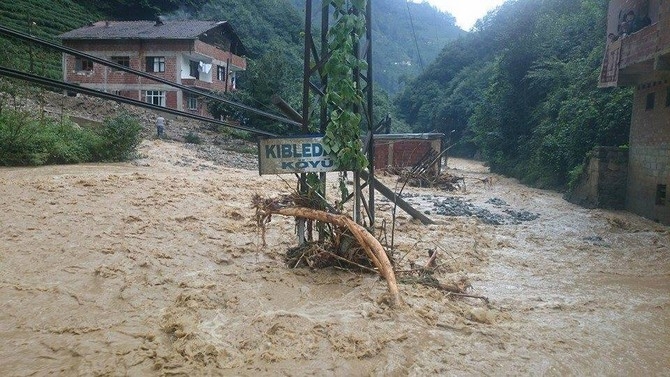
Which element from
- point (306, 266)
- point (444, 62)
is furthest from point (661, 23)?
point (444, 62)

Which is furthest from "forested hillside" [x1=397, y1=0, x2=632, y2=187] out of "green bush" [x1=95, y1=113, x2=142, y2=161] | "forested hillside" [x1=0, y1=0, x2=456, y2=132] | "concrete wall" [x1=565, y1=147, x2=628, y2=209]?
"green bush" [x1=95, y1=113, x2=142, y2=161]

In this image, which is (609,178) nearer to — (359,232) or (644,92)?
(644,92)

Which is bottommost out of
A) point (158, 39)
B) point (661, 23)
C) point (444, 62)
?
point (661, 23)

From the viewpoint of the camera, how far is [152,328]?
5.22 metres

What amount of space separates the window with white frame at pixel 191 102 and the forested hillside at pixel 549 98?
2079 centimetres

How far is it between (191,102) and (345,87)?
1244 inches

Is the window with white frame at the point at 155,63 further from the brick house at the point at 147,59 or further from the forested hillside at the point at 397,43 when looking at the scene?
the forested hillside at the point at 397,43

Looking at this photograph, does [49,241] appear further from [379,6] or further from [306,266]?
[379,6]

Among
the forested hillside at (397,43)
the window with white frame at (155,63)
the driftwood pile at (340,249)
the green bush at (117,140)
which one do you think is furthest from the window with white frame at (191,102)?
the forested hillside at (397,43)

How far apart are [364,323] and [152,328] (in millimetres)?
2303

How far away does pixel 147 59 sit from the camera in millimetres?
34125

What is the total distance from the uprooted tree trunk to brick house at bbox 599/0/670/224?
32.3 feet

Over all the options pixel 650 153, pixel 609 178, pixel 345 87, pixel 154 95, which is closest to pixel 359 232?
pixel 345 87

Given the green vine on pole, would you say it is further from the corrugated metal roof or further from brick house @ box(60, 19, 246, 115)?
the corrugated metal roof
